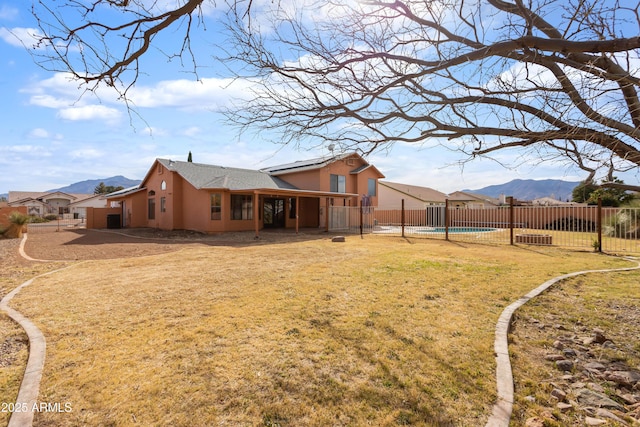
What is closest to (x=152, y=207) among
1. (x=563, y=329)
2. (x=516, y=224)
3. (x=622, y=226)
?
(x=563, y=329)

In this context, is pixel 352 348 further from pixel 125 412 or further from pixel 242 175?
pixel 242 175

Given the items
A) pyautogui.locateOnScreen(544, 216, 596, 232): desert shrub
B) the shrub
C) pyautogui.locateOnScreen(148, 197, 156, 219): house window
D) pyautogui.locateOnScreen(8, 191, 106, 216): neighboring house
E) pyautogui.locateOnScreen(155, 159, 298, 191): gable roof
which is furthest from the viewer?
pyautogui.locateOnScreen(8, 191, 106, 216): neighboring house

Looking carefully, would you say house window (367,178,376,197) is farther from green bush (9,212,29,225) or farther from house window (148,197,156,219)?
green bush (9,212,29,225)

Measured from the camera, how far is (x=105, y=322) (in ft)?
14.9

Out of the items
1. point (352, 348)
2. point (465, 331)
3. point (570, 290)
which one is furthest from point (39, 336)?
point (570, 290)

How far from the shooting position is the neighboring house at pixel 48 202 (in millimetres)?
52625

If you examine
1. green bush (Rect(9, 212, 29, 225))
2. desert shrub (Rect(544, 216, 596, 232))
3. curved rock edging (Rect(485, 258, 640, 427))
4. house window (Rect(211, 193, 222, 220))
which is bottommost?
curved rock edging (Rect(485, 258, 640, 427))

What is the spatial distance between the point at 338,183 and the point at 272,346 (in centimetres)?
2276

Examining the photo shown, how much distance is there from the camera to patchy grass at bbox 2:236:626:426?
2.71 metres

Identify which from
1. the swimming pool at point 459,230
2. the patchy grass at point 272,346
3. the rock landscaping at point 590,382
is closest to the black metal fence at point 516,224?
the swimming pool at point 459,230

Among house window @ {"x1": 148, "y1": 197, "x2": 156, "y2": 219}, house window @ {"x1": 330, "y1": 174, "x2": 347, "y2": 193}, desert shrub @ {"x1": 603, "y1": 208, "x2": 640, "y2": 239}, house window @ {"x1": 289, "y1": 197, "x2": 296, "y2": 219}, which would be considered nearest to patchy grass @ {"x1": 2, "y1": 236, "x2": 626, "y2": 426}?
desert shrub @ {"x1": 603, "y1": 208, "x2": 640, "y2": 239}

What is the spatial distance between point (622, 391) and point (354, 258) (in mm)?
7074

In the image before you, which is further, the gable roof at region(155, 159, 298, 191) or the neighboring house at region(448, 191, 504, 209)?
the neighboring house at region(448, 191, 504, 209)

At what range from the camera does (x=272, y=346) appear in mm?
3773
